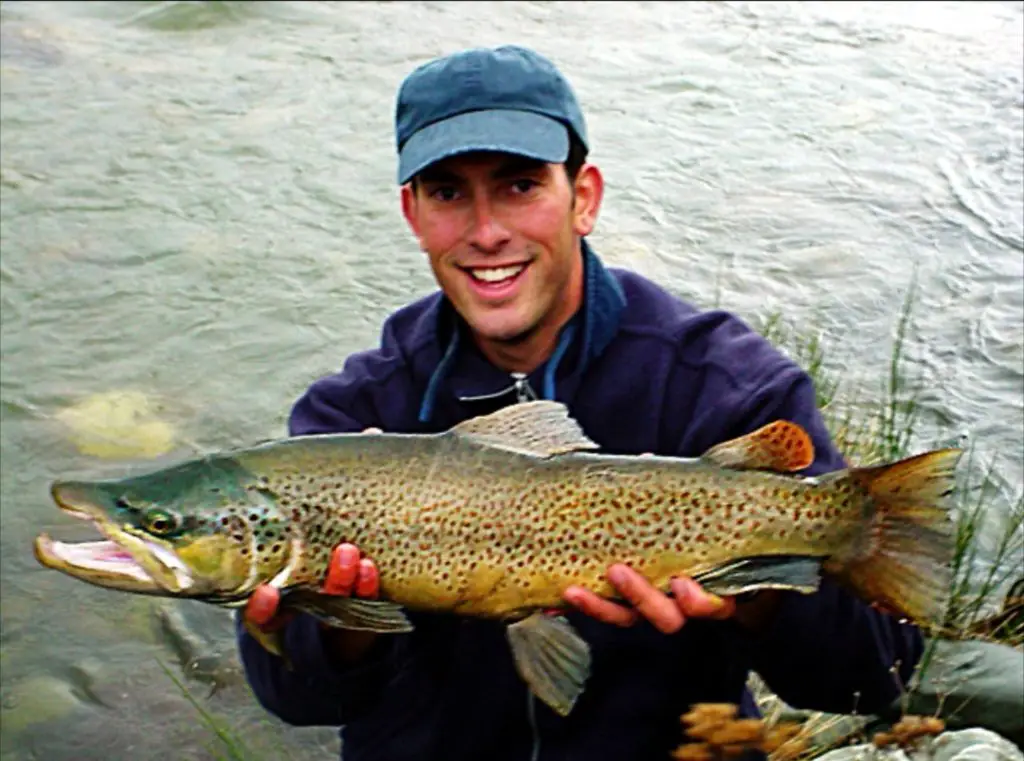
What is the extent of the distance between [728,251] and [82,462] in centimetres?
464

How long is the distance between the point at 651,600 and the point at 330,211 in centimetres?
776

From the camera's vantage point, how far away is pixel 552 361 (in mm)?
3566

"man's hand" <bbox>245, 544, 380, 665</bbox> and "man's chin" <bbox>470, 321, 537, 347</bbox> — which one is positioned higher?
"man's chin" <bbox>470, 321, 537, 347</bbox>

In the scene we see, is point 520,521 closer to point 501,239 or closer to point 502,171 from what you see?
point 501,239

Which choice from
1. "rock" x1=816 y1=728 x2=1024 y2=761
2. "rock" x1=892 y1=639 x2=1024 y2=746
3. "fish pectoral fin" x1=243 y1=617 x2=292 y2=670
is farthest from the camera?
"rock" x1=892 y1=639 x2=1024 y2=746

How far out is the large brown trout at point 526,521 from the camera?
2943 mm

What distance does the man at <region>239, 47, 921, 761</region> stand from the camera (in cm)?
342

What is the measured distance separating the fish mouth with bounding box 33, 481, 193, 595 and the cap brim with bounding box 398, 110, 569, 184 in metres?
1.12

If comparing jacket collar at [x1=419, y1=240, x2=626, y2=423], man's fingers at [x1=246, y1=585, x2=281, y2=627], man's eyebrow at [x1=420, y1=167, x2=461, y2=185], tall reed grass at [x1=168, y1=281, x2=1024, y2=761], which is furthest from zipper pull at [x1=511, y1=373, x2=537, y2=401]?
tall reed grass at [x1=168, y1=281, x2=1024, y2=761]

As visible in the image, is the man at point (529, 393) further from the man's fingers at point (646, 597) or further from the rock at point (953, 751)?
the rock at point (953, 751)

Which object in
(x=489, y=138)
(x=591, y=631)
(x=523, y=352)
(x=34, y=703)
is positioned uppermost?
(x=489, y=138)

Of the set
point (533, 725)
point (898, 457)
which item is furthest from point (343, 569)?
point (898, 457)

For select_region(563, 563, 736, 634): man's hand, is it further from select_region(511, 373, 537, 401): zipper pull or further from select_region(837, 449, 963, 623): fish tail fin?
select_region(511, 373, 537, 401): zipper pull

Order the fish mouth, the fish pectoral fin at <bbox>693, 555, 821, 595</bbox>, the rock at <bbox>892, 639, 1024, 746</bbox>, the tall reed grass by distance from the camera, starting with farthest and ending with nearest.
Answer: the tall reed grass, the rock at <bbox>892, 639, 1024, 746</bbox>, the fish pectoral fin at <bbox>693, 555, 821, 595</bbox>, the fish mouth
